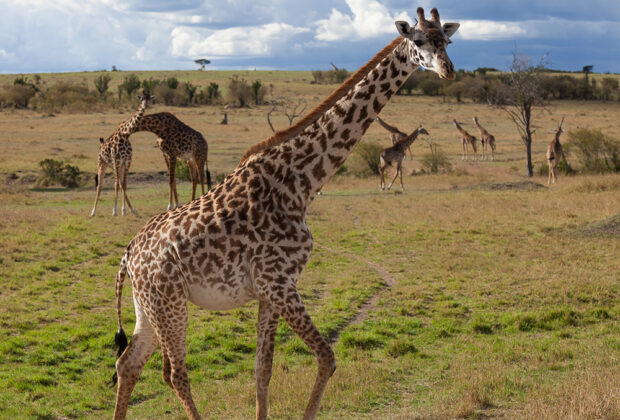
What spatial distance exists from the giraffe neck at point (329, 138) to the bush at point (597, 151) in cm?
2717

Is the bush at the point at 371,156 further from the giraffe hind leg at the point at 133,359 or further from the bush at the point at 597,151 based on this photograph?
the giraffe hind leg at the point at 133,359

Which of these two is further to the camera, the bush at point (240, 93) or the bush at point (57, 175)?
the bush at point (240, 93)

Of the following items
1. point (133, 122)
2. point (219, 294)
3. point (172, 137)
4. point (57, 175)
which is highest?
point (133, 122)

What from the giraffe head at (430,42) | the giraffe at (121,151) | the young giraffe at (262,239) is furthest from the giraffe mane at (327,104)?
the giraffe at (121,151)

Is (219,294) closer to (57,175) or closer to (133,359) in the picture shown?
(133,359)

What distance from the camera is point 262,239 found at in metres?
4.91

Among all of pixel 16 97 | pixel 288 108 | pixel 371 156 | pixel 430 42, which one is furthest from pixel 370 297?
pixel 16 97

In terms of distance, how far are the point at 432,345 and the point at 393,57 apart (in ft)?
18.0

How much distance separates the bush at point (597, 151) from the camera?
97.8 feet

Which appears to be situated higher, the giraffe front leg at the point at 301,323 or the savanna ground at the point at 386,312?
the giraffe front leg at the point at 301,323

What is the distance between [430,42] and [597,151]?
2864 cm

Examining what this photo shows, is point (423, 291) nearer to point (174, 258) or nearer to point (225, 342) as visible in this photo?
point (225, 342)

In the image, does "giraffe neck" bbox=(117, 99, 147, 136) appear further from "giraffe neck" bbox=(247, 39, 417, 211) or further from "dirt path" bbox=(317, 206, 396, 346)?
"giraffe neck" bbox=(247, 39, 417, 211)

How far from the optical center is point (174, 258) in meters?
4.99
